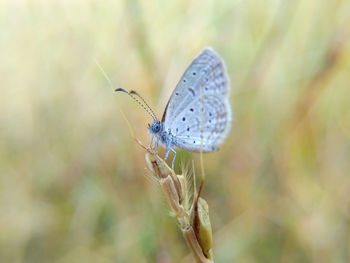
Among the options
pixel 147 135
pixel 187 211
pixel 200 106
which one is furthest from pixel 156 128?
pixel 187 211

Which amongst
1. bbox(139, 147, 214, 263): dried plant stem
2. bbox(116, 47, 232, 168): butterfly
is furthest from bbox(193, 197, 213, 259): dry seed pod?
bbox(116, 47, 232, 168): butterfly

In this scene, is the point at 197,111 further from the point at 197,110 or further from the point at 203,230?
the point at 203,230

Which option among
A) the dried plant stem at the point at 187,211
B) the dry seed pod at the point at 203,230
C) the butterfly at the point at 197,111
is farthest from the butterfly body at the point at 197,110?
the dry seed pod at the point at 203,230

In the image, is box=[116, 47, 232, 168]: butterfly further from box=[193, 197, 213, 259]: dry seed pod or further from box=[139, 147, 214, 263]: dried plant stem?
box=[193, 197, 213, 259]: dry seed pod

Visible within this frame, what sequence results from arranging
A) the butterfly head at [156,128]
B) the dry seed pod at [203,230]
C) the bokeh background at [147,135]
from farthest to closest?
the bokeh background at [147,135], the butterfly head at [156,128], the dry seed pod at [203,230]

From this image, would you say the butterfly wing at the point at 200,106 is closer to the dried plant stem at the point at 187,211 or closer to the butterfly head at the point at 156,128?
the butterfly head at the point at 156,128

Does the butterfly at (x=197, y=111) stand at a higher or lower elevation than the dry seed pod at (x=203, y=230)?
lower

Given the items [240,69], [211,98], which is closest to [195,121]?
[211,98]

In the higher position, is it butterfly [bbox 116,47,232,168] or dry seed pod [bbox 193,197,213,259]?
dry seed pod [bbox 193,197,213,259]

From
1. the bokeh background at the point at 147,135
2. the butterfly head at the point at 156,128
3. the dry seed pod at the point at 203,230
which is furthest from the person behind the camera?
the bokeh background at the point at 147,135
